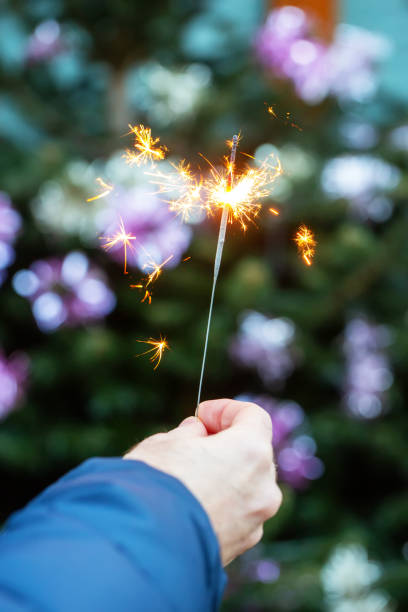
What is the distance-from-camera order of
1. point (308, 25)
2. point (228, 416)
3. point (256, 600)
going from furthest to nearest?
point (308, 25) → point (256, 600) → point (228, 416)

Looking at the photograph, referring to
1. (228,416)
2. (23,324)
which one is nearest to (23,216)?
(23,324)

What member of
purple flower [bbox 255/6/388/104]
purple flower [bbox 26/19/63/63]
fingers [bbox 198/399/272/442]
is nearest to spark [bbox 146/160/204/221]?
fingers [bbox 198/399/272/442]

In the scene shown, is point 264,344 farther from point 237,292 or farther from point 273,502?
point 273,502

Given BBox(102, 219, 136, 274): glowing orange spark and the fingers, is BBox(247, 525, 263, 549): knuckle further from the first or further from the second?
BBox(102, 219, 136, 274): glowing orange spark

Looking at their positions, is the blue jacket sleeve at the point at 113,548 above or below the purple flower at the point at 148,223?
above

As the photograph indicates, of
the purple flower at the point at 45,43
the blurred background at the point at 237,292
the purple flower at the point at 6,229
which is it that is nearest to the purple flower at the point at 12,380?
the blurred background at the point at 237,292

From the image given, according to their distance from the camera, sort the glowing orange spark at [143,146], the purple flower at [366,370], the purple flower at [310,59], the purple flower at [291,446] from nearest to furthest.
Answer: the glowing orange spark at [143,146]
the purple flower at [291,446]
the purple flower at [366,370]
the purple flower at [310,59]

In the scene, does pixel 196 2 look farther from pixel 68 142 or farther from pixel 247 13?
pixel 247 13

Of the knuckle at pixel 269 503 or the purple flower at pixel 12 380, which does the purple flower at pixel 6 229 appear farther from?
the knuckle at pixel 269 503
